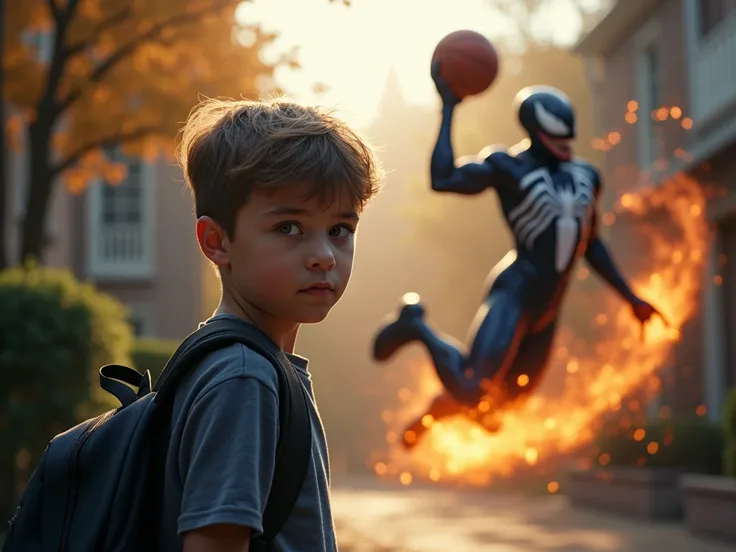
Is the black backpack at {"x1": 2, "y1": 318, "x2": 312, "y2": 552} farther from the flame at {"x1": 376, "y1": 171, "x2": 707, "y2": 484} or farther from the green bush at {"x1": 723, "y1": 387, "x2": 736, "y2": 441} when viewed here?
the green bush at {"x1": 723, "y1": 387, "x2": 736, "y2": 441}

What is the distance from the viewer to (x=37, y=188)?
1273cm

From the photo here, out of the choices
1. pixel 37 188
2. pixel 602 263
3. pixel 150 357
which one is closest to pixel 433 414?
pixel 602 263

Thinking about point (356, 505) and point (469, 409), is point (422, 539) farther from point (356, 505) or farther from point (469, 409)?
point (469, 409)

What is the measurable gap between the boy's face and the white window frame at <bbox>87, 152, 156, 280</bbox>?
22.8 meters

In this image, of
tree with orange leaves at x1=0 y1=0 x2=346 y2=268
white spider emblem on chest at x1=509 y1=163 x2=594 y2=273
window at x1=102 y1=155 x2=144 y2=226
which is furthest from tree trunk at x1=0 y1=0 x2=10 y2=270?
window at x1=102 y1=155 x2=144 y2=226

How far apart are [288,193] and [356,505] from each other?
13538 millimetres

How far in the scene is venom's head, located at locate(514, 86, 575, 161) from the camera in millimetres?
5137

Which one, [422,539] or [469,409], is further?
[422,539]

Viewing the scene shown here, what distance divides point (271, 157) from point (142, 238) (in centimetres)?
2309

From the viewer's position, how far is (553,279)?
513 centimetres

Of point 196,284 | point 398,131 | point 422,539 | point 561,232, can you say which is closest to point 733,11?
point 422,539

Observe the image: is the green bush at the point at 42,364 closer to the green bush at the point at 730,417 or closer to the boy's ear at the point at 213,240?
the green bush at the point at 730,417

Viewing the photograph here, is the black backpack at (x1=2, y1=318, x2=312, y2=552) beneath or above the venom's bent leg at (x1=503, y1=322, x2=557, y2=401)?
beneath

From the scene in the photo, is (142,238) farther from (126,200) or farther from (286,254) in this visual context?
(286,254)
